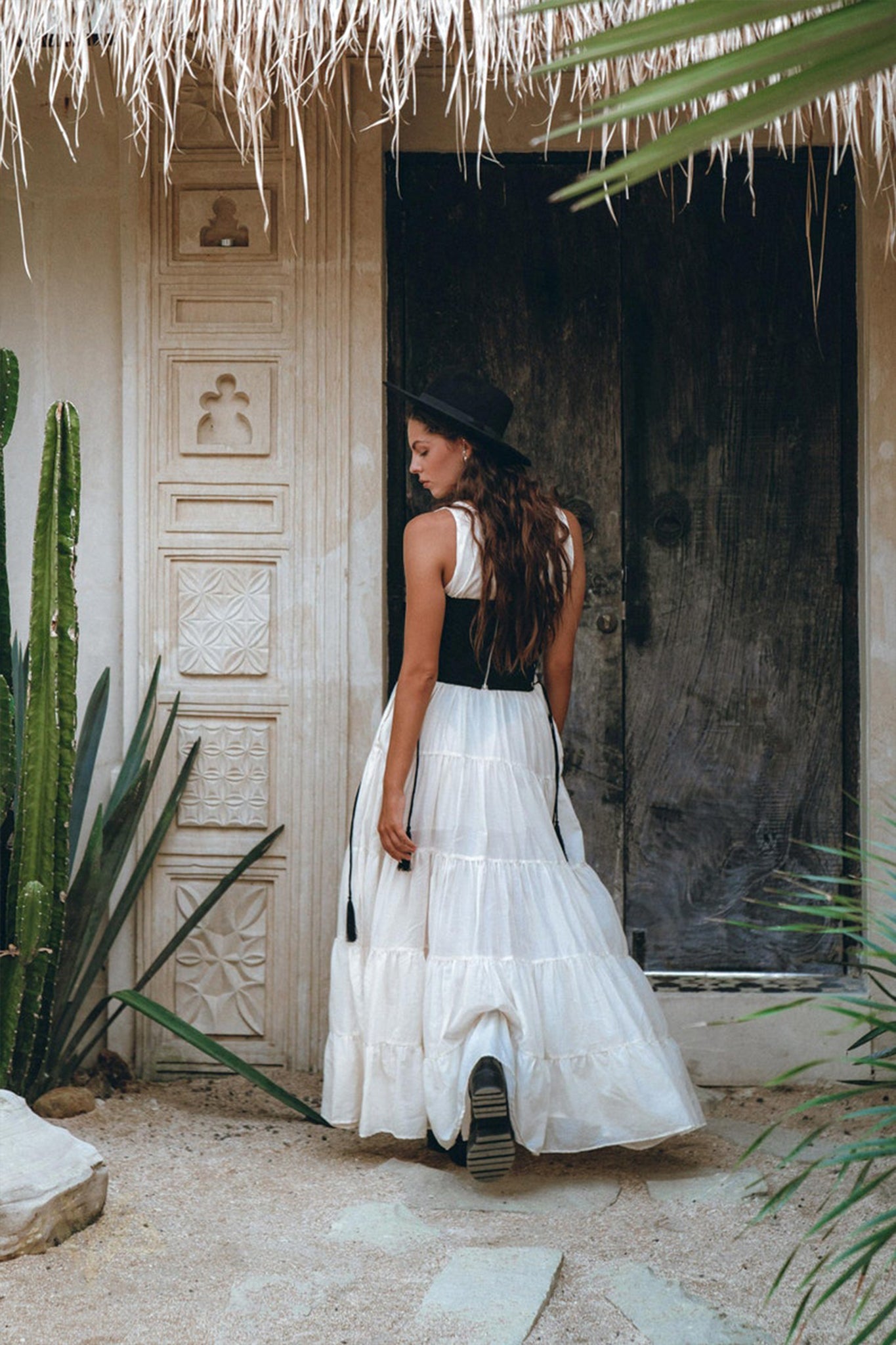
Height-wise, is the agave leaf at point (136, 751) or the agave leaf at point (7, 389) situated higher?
the agave leaf at point (7, 389)

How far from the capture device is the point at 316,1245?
256cm

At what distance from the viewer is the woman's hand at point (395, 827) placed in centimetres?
305

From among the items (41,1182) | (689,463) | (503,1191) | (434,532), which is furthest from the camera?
(689,463)

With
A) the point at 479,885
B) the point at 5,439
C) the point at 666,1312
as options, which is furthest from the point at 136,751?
the point at 666,1312

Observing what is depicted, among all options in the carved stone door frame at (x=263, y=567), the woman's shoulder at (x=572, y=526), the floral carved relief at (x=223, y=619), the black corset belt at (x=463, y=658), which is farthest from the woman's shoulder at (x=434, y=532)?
the floral carved relief at (x=223, y=619)

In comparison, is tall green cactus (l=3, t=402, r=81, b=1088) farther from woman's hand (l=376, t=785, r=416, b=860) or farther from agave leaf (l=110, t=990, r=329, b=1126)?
woman's hand (l=376, t=785, r=416, b=860)

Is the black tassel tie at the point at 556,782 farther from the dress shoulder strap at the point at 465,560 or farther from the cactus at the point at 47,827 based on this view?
the cactus at the point at 47,827

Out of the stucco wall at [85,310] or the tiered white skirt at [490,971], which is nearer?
the tiered white skirt at [490,971]

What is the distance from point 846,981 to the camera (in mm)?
3900

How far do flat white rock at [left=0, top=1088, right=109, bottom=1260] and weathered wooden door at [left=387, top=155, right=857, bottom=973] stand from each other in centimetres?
190

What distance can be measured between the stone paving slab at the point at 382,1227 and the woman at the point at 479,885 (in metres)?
0.24

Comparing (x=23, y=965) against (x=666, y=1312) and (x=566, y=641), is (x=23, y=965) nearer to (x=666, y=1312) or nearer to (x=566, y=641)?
(x=566, y=641)

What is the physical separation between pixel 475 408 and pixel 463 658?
1.86ft

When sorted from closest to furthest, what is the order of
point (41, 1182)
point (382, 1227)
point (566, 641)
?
point (41, 1182) → point (382, 1227) → point (566, 641)
